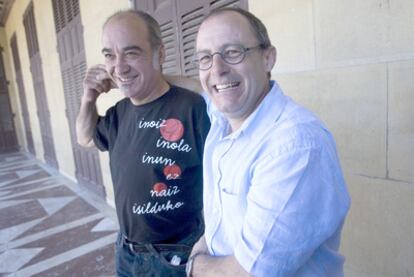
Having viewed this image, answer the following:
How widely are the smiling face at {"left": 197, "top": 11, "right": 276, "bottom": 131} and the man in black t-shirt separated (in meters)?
0.44

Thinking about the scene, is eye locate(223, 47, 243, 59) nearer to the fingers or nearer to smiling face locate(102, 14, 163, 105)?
smiling face locate(102, 14, 163, 105)

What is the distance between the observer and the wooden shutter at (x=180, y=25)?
2181 millimetres

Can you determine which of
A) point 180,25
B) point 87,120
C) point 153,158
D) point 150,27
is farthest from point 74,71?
point 153,158

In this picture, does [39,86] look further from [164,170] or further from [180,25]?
[164,170]

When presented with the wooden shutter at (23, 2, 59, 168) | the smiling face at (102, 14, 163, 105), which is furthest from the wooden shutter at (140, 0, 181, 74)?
the wooden shutter at (23, 2, 59, 168)

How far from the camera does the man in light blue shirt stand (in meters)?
0.66

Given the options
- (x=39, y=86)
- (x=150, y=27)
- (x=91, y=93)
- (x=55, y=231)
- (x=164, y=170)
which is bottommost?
(x=55, y=231)

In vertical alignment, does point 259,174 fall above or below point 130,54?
below

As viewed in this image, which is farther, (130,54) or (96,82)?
(96,82)

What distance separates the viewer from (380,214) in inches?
52.7

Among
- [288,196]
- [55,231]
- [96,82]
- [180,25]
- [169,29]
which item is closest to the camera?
[288,196]

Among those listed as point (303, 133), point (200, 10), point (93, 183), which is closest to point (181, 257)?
point (303, 133)

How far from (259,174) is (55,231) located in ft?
12.5

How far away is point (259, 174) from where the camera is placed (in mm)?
708
